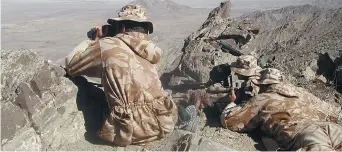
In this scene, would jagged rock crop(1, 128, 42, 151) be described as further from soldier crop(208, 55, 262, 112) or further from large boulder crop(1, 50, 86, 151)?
soldier crop(208, 55, 262, 112)

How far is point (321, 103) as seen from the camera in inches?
182

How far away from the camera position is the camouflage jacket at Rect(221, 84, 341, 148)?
3686 millimetres

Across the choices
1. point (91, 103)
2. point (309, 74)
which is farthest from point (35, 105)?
point (309, 74)

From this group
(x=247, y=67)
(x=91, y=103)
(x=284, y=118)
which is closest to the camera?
(x=91, y=103)

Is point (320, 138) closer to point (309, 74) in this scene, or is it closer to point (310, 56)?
point (309, 74)

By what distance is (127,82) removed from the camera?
3.11m

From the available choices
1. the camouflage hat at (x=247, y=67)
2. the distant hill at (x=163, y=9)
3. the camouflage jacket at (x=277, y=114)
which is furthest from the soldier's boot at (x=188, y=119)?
the distant hill at (x=163, y=9)

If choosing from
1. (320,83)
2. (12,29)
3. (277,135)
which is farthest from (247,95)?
(12,29)

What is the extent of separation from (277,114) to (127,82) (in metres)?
1.56

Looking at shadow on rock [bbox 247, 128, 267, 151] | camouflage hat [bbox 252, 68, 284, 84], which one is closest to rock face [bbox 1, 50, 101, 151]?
shadow on rock [bbox 247, 128, 267, 151]

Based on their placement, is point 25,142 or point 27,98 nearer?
point 25,142

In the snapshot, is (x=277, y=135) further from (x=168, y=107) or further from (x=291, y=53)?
(x=291, y=53)

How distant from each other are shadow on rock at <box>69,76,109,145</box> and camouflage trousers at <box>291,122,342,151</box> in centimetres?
168

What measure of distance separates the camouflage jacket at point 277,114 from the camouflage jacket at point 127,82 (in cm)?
102
